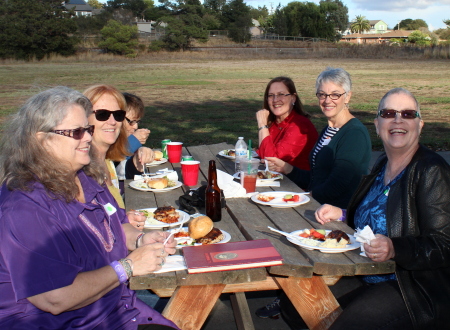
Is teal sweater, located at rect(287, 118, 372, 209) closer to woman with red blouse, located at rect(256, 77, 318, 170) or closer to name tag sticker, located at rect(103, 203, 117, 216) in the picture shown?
woman with red blouse, located at rect(256, 77, 318, 170)

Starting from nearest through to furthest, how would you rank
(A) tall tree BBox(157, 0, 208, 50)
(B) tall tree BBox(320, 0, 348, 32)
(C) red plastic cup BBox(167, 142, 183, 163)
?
(C) red plastic cup BBox(167, 142, 183, 163) → (A) tall tree BBox(157, 0, 208, 50) → (B) tall tree BBox(320, 0, 348, 32)

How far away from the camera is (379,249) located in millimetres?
2326

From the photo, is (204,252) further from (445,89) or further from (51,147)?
(445,89)

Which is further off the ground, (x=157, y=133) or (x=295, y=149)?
(x=295, y=149)

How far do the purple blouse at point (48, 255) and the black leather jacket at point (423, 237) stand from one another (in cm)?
135

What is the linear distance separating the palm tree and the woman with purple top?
13793cm

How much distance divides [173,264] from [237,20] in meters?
87.5

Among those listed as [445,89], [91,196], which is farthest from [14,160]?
[445,89]

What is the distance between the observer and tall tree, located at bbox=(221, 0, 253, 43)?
7938 centimetres

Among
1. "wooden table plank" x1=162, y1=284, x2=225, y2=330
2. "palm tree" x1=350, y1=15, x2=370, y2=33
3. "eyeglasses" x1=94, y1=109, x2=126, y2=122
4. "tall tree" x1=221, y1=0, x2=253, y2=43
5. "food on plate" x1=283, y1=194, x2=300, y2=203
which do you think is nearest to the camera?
"wooden table plank" x1=162, y1=284, x2=225, y2=330

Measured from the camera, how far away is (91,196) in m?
2.36

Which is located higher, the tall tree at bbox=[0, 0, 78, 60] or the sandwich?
the tall tree at bbox=[0, 0, 78, 60]

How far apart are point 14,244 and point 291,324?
1965 millimetres

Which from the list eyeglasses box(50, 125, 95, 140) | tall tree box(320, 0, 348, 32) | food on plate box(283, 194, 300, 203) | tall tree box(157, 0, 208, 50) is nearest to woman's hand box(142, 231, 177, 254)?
eyeglasses box(50, 125, 95, 140)
